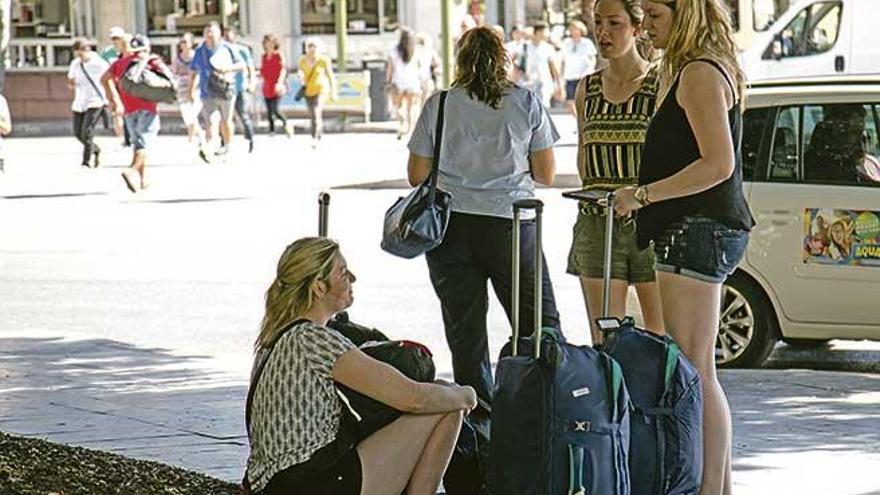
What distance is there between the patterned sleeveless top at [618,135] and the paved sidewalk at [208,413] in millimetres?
1215

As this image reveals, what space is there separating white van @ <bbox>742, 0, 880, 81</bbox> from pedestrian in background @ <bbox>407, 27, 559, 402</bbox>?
59.1 ft

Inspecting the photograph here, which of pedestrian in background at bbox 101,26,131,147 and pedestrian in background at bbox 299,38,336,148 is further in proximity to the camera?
pedestrian in background at bbox 299,38,336,148

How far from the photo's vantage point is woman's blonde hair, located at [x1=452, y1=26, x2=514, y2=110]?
7719 mm

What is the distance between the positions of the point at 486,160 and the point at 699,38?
1.82 m

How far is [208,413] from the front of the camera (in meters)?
9.03

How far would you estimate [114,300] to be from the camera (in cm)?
1368

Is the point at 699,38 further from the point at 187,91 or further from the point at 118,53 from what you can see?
the point at 187,91

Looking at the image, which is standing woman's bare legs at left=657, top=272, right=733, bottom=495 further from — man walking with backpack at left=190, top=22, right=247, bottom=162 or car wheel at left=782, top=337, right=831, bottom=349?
man walking with backpack at left=190, top=22, right=247, bottom=162

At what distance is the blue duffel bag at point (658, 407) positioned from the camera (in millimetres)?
6020

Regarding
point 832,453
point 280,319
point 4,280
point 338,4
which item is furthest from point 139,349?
point 338,4

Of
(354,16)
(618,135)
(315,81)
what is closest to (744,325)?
(618,135)

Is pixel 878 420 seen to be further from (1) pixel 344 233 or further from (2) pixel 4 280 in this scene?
(1) pixel 344 233

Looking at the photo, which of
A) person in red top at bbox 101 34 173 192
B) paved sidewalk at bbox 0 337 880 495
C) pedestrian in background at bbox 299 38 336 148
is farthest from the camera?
pedestrian in background at bbox 299 38 336 148

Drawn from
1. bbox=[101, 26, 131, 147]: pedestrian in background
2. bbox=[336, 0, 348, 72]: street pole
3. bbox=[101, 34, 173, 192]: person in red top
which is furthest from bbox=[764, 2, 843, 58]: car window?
bbox=[336, 0, 348, 72]: street pole
